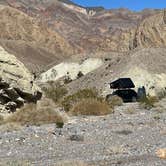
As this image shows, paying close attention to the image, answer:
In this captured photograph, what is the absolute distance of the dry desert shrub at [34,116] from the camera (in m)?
23.7

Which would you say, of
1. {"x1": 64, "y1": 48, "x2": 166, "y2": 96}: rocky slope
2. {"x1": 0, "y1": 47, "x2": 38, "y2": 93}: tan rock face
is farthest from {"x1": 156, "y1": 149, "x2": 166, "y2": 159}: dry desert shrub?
{"x1": 64, "y1": 48, "x2": 166, "y2": 96}: rocky slope

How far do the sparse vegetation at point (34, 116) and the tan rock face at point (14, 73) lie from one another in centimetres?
187

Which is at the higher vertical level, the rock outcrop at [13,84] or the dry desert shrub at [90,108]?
the rock outcrop at [13,84]

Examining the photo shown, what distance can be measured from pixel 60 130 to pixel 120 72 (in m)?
54.2

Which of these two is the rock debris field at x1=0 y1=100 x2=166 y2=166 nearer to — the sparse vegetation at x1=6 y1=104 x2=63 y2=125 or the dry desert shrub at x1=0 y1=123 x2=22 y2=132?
the dry desert shrub at x1=0 y1=123 x2=22 y2=132

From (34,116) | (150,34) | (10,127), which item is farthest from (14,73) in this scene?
(150,34)

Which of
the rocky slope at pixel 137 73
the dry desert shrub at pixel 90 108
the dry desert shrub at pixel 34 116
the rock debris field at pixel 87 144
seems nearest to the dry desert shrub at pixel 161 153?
the rock debris field at pixel 87 144

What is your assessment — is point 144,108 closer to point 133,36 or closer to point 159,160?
point 159,160

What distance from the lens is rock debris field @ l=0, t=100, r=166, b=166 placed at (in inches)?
508

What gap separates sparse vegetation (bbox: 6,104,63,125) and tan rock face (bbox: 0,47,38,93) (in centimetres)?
187

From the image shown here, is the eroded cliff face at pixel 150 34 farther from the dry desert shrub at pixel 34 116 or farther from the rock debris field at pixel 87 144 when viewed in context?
the rock debris field at pixel 87 144

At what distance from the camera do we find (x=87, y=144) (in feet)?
54.6

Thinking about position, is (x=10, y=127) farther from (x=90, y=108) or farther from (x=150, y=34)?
(x=150, y=34)

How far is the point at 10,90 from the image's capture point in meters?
25.9
